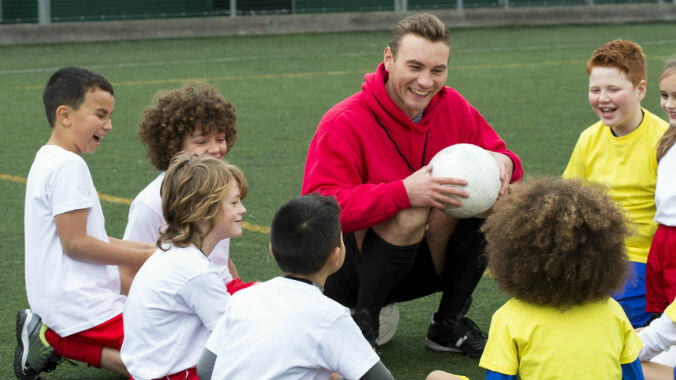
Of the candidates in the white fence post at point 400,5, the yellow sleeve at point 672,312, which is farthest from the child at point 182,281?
the white fence post at point 400,5

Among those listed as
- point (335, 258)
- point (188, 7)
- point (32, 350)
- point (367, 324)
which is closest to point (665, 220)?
point (367, 324)

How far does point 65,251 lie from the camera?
3.63 metres

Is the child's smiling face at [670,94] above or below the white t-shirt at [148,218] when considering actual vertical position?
above

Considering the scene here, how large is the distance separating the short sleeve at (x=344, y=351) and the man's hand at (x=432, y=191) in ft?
3.89

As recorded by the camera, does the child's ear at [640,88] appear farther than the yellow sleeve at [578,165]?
No

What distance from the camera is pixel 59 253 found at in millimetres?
3635

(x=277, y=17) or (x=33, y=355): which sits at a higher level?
(x=277, y=17)

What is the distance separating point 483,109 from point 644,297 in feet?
19.5

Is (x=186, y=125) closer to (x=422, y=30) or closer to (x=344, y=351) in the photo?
(x=422, y=30)

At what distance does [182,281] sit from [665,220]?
194cm

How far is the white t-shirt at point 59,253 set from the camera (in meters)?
3.58

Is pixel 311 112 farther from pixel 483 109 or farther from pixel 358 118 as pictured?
pixel 358 118

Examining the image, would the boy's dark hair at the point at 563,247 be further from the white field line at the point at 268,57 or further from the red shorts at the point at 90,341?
the white field line at the point at 268,57

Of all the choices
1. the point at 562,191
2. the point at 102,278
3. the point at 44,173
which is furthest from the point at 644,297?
the point at 44,173
